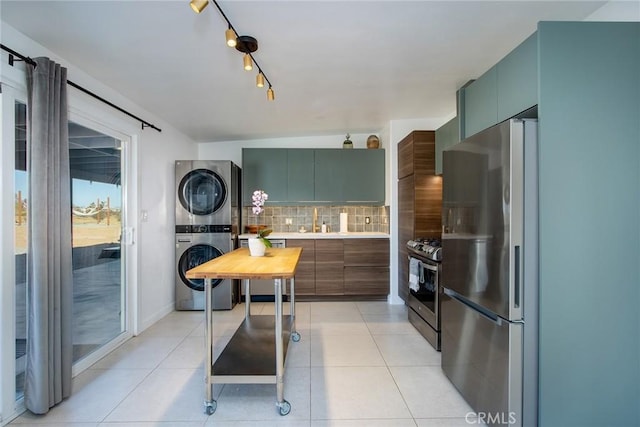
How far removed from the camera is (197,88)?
8.89 ft

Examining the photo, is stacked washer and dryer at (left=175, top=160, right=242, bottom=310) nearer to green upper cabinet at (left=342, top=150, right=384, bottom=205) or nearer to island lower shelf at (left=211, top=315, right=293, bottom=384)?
island lower shelf at (left=211, top=315, right=293, bottom=384)

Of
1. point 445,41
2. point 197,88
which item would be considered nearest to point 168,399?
point 197,88

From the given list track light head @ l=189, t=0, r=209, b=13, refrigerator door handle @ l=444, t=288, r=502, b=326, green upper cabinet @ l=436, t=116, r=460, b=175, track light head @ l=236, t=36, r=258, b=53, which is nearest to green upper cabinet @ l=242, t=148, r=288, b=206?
green upper cabinet @ l=436, t=116, r=460, b=175

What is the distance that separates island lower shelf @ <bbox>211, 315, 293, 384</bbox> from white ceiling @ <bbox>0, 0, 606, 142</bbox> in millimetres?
1987

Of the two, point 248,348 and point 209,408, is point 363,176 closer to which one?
point 248,348

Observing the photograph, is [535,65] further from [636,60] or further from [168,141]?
[168,141]

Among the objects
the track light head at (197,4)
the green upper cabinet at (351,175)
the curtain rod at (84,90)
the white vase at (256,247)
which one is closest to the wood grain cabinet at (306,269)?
the green upper cabinet at (351,175)

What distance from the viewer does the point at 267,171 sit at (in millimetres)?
4312

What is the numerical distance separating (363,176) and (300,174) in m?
0.93

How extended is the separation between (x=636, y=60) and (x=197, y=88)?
9.77 ft

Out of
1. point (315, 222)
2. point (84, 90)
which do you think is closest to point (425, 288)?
point (315, 222)

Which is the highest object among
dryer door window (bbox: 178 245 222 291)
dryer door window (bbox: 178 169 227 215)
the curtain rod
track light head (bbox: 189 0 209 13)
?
track light head (bbox: 189 0 209 13)

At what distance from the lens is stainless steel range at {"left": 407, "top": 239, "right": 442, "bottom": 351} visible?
261cm

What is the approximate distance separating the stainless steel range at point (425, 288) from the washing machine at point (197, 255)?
2.24m
